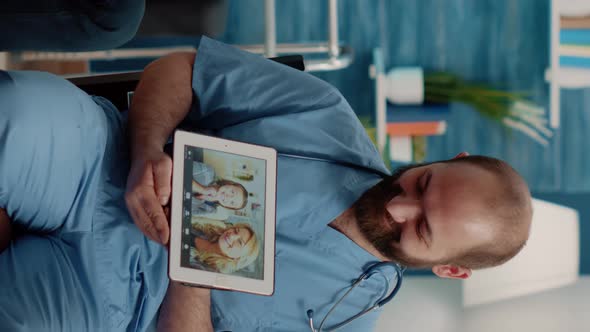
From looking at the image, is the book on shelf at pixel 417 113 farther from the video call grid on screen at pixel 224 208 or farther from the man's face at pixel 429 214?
the video call grid on screen at pixel 224 208

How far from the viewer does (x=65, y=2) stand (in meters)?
1.10

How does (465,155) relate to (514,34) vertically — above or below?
below

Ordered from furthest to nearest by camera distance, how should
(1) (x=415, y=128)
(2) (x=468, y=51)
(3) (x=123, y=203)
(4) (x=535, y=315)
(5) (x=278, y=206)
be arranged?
1. (2) (x=468, y=51)
2. (1) (x=415, y=128)
3. (4) (x=535, y=315)
4. (5) (x=278, y=206)
5. (3) (x=123, y=203)

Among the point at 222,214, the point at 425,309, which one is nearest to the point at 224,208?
the point at 222,214

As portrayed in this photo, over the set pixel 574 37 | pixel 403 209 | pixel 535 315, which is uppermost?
pixel 574 37

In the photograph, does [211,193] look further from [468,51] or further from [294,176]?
[468,51]

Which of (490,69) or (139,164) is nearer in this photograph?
(139,164)

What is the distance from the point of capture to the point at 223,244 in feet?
3.54

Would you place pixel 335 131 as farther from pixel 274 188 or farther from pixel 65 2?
pixel 65 2

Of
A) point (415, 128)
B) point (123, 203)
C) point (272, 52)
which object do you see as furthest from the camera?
point (415, 128)

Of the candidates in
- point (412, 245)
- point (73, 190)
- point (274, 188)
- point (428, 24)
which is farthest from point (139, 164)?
point (428, 24)

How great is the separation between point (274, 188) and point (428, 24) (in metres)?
1.81

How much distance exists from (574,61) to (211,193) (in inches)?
77.7

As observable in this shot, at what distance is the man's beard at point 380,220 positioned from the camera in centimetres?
140
